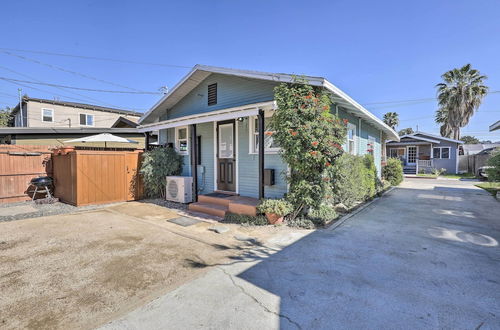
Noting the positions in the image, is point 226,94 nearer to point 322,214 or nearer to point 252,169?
point 252,169

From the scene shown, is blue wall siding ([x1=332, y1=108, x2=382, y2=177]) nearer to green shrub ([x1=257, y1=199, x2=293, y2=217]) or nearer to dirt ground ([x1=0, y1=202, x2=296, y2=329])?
green shrub ([x1=257, y1=199, x2=293, y2=217])

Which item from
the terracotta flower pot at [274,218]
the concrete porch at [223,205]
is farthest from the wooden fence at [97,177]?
the terracotta flower pot at [274,218]

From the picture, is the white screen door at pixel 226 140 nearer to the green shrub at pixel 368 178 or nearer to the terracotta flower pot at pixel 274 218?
the terracotta flower pot at pixel 274 218

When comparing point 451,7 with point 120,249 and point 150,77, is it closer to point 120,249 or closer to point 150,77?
point 120,249

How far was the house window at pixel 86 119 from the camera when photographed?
21.3m

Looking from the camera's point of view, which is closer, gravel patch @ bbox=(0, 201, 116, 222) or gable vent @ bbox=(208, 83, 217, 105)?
gravel patch @ bbox=(0, 201, 116, 222)

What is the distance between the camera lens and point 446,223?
18.2 feet

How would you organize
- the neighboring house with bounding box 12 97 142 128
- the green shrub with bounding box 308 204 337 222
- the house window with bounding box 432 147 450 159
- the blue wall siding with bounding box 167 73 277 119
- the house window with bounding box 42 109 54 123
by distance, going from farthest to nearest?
the house window with bounding box 432 147 450 159
the house window with bounding box 42 109 54 123
the neighboring house with bounding box 12 97 142 128
the blue wall siding with bounding box 167 73 277 119
the green shrub with bounding box 308 204 337 222

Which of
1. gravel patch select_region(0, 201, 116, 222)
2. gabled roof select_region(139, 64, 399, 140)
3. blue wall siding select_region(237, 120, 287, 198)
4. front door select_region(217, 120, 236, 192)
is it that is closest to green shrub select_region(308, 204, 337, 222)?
blue wall siding select_region(237, 120, 287, 198)

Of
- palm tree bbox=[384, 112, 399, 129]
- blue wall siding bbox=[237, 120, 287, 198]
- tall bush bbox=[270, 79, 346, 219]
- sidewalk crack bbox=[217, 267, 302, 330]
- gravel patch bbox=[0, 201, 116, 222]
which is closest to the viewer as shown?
sidewalk crack bbox=[217, 267, 302, 330]

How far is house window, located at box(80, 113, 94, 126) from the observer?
21328 millimetres

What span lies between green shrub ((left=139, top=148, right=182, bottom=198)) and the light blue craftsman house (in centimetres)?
55

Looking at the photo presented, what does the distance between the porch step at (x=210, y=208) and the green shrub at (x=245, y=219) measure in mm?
245

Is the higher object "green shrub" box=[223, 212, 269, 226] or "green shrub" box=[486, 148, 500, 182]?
"green shrub" box=[486, 148, 500, 182]
